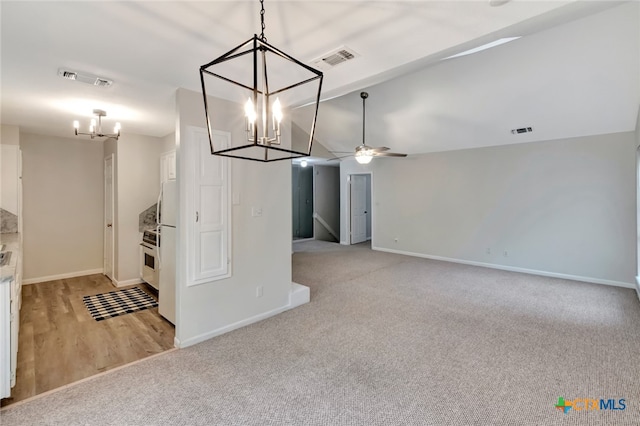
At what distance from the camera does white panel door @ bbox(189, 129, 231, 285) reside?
300 centimetres

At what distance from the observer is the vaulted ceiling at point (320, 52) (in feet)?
5.88

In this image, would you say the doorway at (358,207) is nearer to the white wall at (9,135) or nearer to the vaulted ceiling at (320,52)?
the vaulted ceiling at (320,52)

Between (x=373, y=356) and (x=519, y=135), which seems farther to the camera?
(x=519, y=135)

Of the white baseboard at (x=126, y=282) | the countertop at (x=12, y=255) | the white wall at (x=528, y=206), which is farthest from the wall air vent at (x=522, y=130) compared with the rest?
the white baseboard at (x=126, y=282)

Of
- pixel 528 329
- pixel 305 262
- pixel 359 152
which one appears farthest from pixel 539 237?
pixel 305 262

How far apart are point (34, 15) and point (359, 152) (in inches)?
159

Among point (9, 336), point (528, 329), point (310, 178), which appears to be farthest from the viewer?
point (310, 178)

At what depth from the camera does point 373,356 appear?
9.01 ft

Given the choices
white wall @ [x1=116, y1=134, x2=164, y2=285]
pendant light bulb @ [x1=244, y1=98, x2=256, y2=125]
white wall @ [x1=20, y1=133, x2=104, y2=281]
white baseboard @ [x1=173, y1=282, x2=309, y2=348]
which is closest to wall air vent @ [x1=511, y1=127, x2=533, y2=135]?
white baseboard @ [x1=173, y1=282, x2=309, y2=348]

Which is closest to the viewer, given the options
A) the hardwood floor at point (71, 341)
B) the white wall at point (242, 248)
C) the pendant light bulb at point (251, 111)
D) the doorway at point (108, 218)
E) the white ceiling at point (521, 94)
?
the pendant light bulb at point (251, 111)

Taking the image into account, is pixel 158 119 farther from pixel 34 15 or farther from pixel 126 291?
pixel 126 291

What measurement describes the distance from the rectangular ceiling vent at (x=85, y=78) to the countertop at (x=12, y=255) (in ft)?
5.49

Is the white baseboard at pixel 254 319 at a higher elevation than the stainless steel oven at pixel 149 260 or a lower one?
lower

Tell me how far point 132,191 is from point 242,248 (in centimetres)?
294
